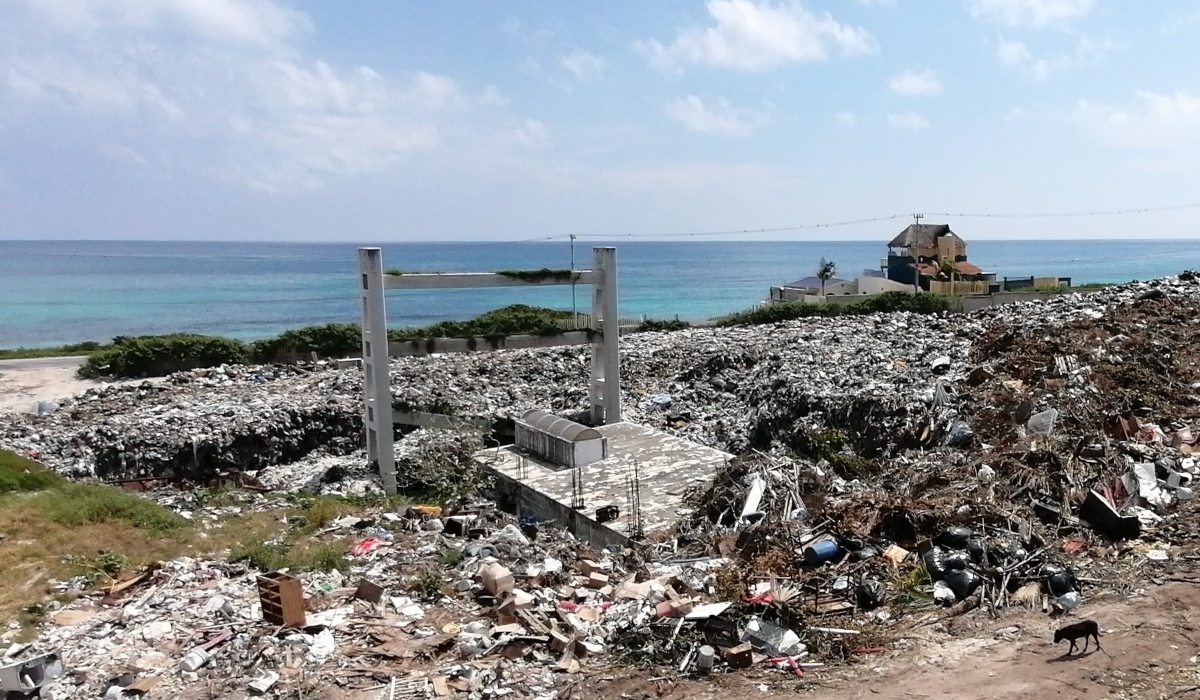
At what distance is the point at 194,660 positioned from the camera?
5.80m

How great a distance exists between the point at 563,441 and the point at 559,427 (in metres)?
0.37

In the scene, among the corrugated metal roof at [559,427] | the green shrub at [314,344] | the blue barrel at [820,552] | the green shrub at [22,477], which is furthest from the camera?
the green shrub at [314,344]

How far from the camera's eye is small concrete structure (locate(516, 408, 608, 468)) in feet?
42.0

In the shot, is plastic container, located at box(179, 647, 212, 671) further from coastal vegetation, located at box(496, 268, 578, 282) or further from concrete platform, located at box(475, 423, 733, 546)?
coastal vegetation, located at box(496, 268, 578, 282)

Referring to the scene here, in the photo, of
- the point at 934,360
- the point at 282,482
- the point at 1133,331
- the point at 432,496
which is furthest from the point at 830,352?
the point at 282,482

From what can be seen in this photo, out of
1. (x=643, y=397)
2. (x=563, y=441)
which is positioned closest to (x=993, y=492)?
(x=563, y=441)

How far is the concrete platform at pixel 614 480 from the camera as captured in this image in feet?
34.3

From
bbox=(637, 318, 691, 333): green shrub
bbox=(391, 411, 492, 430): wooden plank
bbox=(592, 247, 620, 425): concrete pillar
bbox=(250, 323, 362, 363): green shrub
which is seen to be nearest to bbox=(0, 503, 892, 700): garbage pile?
bbox=(592, 247, 620, 425): concrete pillar

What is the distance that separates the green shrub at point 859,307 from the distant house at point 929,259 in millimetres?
11990

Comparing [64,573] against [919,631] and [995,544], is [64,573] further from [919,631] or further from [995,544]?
[995,544]

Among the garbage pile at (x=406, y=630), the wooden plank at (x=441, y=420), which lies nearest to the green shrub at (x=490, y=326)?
the wooden plank at (x=441, y=420)

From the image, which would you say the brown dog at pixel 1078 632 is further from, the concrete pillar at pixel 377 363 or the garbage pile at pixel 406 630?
the concrete pillar at pixel 377 363

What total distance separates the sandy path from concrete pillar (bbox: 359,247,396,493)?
12.4 metres

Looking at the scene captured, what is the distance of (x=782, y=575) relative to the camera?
6.85 meters
